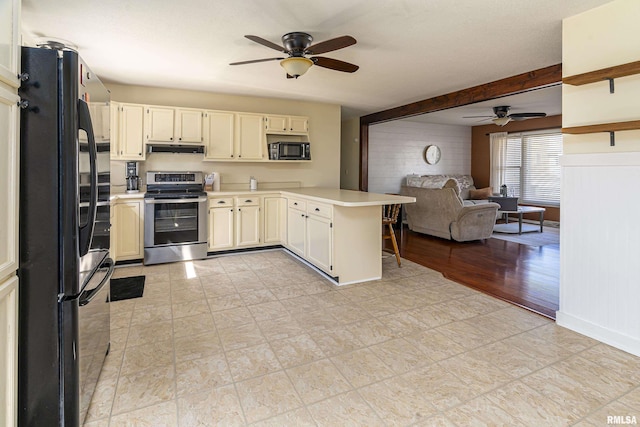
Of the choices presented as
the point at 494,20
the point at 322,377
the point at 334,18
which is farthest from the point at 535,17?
the point at 322,377

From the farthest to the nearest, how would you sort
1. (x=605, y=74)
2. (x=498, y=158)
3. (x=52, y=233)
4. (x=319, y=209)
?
(x=498, y=158) < (x=319, y=209) < (x=605, y=74) < (x=52, y=233)

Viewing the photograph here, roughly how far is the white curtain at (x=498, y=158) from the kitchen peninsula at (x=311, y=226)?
18.7ft

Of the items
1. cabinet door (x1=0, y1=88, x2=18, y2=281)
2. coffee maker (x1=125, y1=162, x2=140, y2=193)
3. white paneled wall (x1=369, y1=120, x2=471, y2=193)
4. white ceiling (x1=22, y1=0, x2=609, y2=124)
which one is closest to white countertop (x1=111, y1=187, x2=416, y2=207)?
coffee maker (x1=125, y1=162, x2=140, y2=193)

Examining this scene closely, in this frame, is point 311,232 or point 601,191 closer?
point 601,191

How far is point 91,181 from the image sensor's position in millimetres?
1530

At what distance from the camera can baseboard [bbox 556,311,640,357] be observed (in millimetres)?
2252

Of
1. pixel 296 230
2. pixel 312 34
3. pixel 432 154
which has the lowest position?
pixel 296 230

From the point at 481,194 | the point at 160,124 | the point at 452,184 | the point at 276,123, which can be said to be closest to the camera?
the point at 160,124

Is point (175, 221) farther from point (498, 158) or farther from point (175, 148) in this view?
point (498, 158)

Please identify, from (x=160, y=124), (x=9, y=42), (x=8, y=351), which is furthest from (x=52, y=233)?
(x=160, y=124)

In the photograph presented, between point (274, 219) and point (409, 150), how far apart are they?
4542 mm

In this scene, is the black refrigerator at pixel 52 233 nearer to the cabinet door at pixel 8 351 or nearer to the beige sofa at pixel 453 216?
the cabinet door at pixel 8 351

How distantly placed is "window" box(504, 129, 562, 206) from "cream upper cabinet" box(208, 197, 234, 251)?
696cm

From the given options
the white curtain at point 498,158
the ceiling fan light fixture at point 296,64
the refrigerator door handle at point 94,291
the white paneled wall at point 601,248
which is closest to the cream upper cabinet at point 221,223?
the ceiling fan light fixture at point 296,64
